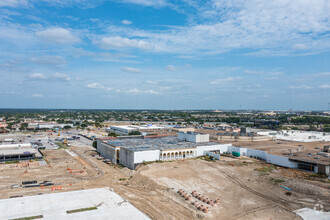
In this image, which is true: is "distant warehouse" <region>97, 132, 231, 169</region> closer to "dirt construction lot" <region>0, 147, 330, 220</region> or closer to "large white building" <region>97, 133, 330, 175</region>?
"large white building" <region>97, 133, 330, 175</region>

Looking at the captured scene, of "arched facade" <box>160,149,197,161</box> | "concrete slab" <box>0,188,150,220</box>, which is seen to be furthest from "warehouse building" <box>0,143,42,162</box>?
"arched facade" <box>160,149,197,161</box>

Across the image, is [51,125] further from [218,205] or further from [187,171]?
[218,205]

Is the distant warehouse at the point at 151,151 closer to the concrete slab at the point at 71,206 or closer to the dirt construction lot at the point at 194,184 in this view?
the dirt construction lot at the point at 194,184

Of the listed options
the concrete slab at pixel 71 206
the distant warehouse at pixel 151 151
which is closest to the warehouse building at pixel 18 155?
the distant warehouse at pixel 151 151

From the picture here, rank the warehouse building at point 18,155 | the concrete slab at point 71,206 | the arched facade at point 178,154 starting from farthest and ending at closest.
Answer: the warehouse building at point 18,155
the arched facade at point 178,154
the concrete slab at point 71,206

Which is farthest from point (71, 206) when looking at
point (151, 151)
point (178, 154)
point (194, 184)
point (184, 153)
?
point (184, 153)
